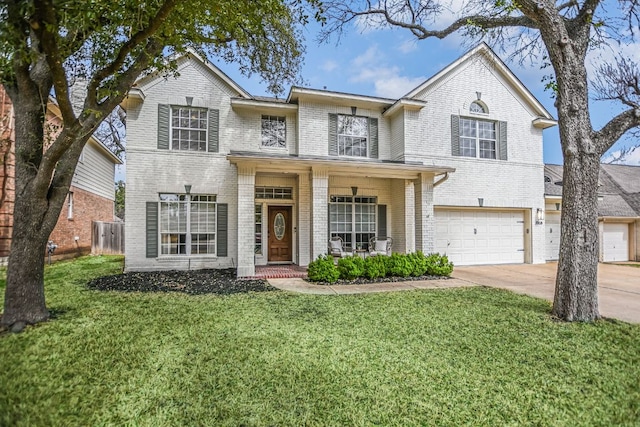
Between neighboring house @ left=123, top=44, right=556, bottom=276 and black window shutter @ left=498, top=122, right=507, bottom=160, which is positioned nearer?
neighboring house @ left=123, top=44, right=556, bottom=276

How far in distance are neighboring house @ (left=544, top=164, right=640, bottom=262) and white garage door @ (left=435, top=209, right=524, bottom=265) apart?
6.05 ft

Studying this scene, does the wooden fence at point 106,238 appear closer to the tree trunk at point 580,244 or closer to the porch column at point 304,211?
the porch column at point 304,211

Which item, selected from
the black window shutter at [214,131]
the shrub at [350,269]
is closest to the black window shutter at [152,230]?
the black window shutter at [214,131]

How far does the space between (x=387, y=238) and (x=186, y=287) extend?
7097mm

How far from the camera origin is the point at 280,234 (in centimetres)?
1187

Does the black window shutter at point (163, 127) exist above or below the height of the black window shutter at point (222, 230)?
above

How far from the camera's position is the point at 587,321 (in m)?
5.23

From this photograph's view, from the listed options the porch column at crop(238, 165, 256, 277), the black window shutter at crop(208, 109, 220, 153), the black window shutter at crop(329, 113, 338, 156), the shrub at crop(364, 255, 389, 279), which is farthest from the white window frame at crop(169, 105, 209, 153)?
the shrub at crop(364, 255, 389, 279)

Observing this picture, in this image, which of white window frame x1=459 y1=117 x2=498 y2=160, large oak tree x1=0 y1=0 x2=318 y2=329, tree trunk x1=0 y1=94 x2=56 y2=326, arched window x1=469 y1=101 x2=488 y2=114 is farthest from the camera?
arched window x1=469 y1=101 x2=488 y2=114

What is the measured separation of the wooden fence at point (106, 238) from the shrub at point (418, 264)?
15.1m

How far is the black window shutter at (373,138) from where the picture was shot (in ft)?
39.6

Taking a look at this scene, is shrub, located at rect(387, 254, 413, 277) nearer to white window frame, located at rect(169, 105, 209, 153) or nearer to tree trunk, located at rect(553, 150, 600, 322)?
tree trunk, located at rect(553, 150, 600, 322)

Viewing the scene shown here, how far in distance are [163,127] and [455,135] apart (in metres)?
10.4

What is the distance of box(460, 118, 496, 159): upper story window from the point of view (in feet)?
40.9
